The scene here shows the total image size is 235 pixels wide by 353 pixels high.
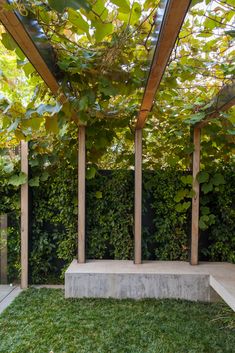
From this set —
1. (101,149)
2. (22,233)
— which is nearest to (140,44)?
(101,149)

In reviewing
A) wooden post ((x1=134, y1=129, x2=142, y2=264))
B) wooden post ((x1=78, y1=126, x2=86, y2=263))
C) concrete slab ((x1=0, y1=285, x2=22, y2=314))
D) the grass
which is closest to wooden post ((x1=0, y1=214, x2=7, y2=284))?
concrete slab ((x1=0, y1=285, x2=22, y2=314))

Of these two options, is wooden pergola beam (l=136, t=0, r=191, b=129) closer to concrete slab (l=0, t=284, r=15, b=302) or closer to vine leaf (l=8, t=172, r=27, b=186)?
vine leaf (l=8, t=172, r=27, b=186)

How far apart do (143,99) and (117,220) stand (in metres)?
1.86

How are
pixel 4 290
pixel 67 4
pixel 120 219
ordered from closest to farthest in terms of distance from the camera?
pixel 67 4 → pixel 4 290 → pixel 120 219

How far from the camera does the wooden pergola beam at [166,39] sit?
1.15 m

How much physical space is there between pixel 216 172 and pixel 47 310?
244 cm

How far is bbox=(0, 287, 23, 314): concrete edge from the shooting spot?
3139 millimetres

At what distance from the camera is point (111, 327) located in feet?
8.61

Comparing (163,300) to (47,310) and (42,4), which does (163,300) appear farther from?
(42,4)

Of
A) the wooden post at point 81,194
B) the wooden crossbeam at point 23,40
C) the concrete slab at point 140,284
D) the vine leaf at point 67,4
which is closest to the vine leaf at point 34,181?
the wooden post at point 81,194

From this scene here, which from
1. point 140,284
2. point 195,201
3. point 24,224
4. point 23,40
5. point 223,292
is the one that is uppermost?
point 23,40

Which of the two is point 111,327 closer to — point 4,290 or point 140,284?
point 140,284

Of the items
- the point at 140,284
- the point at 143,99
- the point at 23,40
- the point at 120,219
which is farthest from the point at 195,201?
the point at 23,40

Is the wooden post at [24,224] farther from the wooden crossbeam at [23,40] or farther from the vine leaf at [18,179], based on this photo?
the wooden crossbeam at [23,40]
